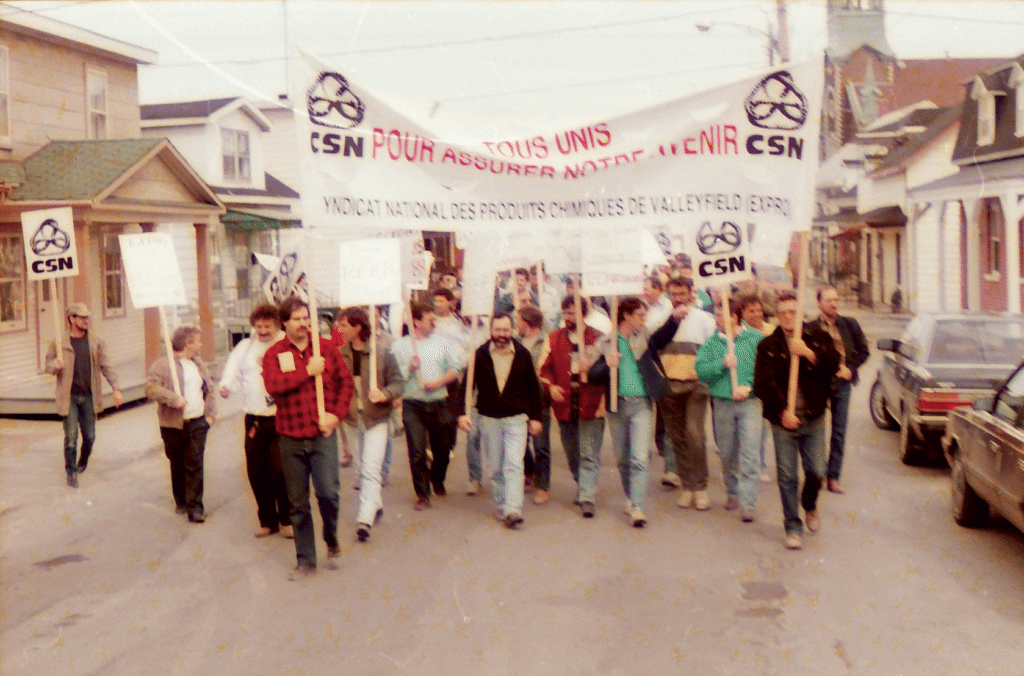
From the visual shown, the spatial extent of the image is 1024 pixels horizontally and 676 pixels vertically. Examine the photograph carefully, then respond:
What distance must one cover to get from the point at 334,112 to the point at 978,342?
673 centimetres

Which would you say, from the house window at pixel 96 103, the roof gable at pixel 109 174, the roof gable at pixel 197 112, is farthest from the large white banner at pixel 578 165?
the roof gable at pixel 197 112

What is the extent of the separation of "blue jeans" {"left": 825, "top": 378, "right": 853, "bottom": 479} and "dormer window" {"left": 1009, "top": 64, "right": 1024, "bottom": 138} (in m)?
20.0

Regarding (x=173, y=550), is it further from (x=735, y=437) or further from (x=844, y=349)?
→ (x=844, y=349)

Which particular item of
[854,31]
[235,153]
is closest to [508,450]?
[235,153]

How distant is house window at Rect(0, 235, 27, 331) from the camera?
17844mm

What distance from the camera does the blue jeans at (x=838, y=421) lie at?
31.8 feet

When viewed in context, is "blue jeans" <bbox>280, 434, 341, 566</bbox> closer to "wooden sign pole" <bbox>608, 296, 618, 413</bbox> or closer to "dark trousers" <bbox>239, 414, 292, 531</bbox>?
"dark trousers" <bbox>239, 414, 292, 531</bbox>

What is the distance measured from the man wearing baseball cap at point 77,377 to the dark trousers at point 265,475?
8.87ft

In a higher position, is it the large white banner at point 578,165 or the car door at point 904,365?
the large white banner at point 578,165

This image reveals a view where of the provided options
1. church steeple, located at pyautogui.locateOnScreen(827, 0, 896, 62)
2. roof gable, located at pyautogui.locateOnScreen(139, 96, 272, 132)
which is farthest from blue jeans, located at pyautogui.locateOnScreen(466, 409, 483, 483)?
church steeple, located at pyautogui.locateOnScreen(827, 0, 896, 62)

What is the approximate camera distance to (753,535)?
8.23 meters

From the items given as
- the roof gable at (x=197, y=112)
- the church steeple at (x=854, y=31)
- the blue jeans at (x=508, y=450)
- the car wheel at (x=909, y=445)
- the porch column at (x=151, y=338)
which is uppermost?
the church steeple at (x=854, y=31)

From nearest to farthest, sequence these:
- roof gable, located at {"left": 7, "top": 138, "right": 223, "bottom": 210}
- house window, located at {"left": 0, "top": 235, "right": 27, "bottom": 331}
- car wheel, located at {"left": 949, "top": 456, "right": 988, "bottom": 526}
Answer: car wheel, located at {"left": 949, "top": 456, "right": 988, "bottom": 526} → roof gable, located at {"left": 7, "top": 138, "right": 223, "bottom": 210} → house window, located at {"left": 0, "top": 235, "right": 27, "bottom": 331}

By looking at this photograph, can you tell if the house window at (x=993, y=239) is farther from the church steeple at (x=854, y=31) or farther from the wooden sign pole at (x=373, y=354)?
the church steeple at (x=854, y=31)
